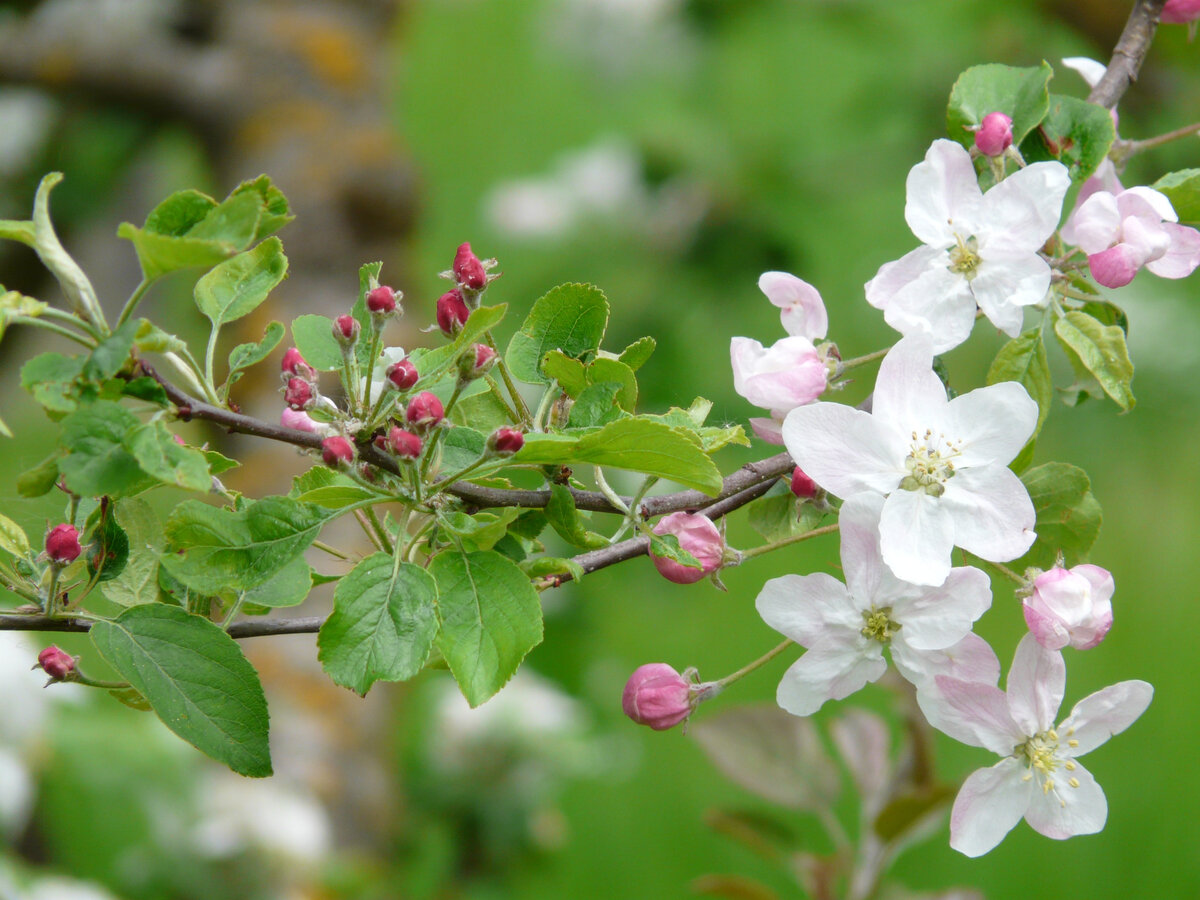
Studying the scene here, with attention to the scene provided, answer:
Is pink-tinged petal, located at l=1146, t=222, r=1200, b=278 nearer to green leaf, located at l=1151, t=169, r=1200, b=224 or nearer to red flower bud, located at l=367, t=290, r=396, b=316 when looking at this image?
green leaf, located at l=1151, t=169, r=1200, b=224

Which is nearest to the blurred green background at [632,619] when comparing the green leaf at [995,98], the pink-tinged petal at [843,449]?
the green leaf at [995,98]

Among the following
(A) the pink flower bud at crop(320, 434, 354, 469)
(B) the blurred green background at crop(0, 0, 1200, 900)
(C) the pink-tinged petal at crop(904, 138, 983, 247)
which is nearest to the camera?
(A) the pink flower bud at crop(320, 434, 354, 469)

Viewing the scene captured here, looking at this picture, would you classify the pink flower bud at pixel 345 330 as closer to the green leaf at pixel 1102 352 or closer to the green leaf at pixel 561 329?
the green leaf at pixel 561 329

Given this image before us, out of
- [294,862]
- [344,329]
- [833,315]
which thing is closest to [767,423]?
[344,329]

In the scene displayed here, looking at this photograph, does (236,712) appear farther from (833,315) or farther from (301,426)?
(833,315)

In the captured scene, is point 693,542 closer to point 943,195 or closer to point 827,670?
point 827,670

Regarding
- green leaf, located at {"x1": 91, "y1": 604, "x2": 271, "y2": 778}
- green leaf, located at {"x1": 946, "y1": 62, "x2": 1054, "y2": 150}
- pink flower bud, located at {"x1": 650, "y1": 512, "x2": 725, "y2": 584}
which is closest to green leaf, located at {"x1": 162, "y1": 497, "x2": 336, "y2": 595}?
green leaf, located at {"x1": 91, "y1": 604, "x2": 271, "y2": 778}
